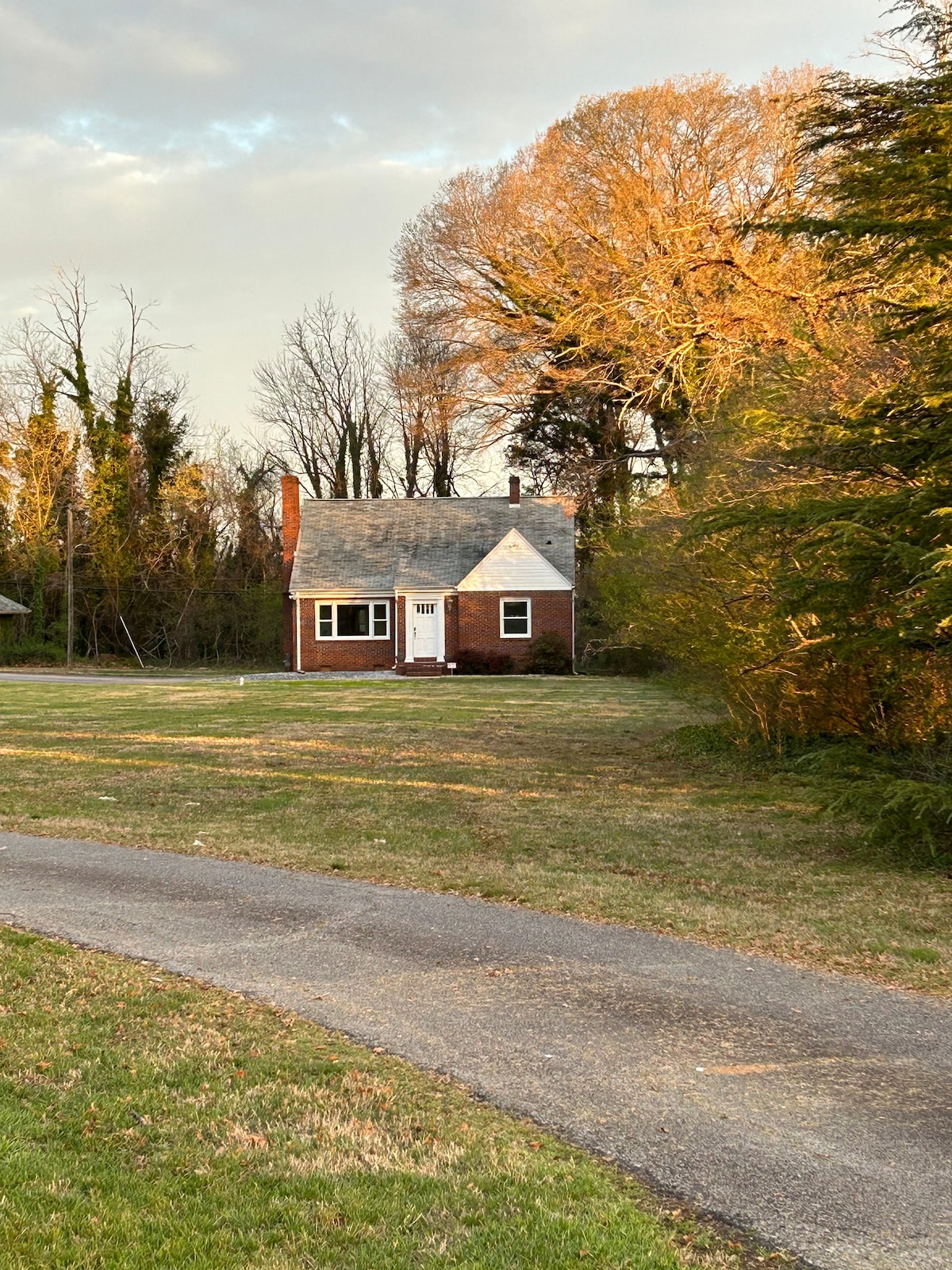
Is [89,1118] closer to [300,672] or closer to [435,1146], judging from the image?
[435,1146]

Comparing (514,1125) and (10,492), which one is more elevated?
(10,492)

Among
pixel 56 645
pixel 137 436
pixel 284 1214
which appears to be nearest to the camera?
pixel 284 1214

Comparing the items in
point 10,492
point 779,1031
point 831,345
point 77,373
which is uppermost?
point 77,373

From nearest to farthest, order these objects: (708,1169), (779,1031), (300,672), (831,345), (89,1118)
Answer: (708,1169), (89,1118), (779,1031), (831,345), (300,672)

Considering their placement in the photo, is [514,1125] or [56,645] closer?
[514,1125]

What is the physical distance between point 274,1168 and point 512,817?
7.20 m

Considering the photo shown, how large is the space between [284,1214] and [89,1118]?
1133mm

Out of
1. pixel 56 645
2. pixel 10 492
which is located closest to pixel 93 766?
pixel 56 645

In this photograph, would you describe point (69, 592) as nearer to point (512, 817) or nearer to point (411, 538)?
point (411, 538)

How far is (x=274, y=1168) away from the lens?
3.73 meters

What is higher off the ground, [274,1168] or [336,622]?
[336,622]

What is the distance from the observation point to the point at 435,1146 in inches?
154

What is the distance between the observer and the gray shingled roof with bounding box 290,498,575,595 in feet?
122

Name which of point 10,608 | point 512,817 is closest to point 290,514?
point 10,608
